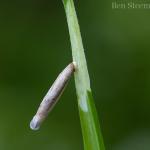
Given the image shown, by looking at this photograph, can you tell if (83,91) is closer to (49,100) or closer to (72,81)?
(49,100)

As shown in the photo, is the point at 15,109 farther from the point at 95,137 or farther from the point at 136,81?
the point at 95,137

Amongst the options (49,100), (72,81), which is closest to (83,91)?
(49,100)

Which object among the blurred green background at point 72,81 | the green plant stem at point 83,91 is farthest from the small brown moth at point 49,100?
the blurred green background at point 72,81

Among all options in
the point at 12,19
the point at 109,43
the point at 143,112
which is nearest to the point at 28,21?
the point at 12,19

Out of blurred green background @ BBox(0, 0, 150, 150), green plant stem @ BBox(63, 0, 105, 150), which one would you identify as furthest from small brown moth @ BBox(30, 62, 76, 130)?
blurred green background @ BBox(0, 0, 150, 150)

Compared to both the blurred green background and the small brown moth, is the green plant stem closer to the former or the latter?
the small brown moth

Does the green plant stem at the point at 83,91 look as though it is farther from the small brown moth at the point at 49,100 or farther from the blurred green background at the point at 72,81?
the blurred green background at the point at 72,81
